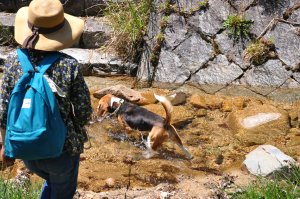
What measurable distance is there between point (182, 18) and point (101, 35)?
4.48 ft

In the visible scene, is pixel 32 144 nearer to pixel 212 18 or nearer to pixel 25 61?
pixel 25 61

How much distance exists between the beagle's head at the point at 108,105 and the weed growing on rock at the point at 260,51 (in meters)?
1.98

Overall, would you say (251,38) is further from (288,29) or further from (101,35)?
(101,35)

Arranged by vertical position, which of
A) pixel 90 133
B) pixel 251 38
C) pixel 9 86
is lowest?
pixel 90 133

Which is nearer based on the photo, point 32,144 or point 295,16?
point 32,144

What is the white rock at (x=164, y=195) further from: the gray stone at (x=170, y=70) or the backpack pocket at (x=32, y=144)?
the gray stone at (x=170, y=70)

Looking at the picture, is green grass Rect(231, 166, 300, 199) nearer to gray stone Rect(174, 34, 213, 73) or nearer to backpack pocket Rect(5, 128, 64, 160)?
backpack pocket Rect(5, 128, 64, 160)

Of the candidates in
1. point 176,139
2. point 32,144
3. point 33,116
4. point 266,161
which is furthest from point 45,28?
point 176,139

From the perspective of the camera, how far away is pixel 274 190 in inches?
139

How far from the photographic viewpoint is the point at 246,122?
5.98 metres

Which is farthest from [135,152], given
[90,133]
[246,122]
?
[246,122]

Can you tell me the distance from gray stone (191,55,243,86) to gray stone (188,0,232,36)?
0.44 m

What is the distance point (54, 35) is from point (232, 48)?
4.58 meters

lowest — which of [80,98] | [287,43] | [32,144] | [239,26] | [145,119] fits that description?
[145,119]
